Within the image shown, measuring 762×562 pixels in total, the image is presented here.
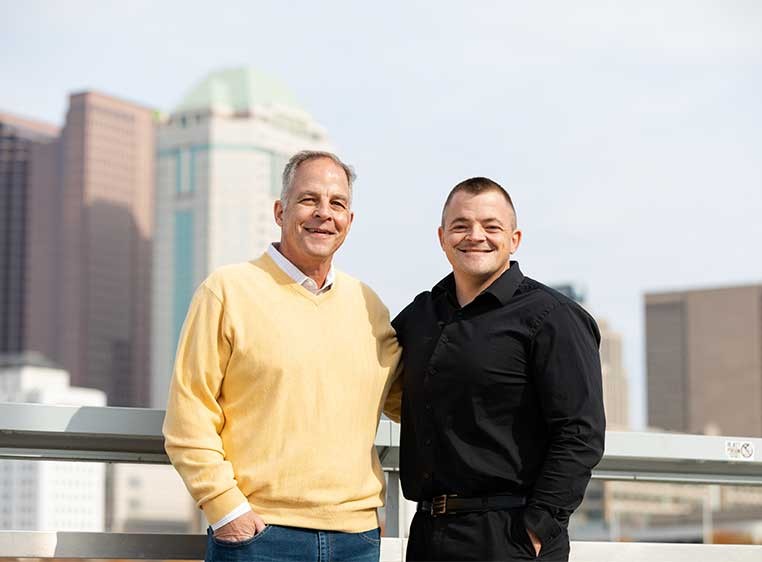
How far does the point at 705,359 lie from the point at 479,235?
566 feet

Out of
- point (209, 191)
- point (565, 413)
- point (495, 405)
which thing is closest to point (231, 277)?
→ point (495, 405)

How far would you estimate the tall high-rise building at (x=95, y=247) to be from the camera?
535 feet

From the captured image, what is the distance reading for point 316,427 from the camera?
340 centimetres

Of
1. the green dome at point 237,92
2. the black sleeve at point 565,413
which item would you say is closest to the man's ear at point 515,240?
the black sleeve at point 565,413

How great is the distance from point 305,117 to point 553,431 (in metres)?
165

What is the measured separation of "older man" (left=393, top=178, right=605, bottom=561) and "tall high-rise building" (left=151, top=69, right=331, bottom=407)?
475 ft

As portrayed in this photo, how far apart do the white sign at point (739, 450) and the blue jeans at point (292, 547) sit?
1.33 m

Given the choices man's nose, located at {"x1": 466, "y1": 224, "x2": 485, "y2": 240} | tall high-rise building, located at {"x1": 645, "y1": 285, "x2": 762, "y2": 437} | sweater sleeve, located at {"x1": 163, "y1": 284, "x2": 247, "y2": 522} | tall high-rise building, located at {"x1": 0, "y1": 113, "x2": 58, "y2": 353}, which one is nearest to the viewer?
sweater sleeve, located at {"x1": 163, "y1": 284, "x2": 247, "y2": 522}

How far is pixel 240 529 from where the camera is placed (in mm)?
3281

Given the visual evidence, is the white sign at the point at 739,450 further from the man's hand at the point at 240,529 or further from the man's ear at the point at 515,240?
the man's hand at the point at 240,529

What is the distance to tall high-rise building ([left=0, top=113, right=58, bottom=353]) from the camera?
16438cm

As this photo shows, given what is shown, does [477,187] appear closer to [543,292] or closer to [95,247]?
[543,292]

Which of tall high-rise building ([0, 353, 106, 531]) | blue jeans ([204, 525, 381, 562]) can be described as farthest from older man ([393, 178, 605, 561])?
tall high-rise building ([0, 353, 106, 531])

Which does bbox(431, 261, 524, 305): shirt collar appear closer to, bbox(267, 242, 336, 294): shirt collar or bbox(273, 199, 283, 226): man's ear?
bbox(267, 242, 336, 294): shirt collar
